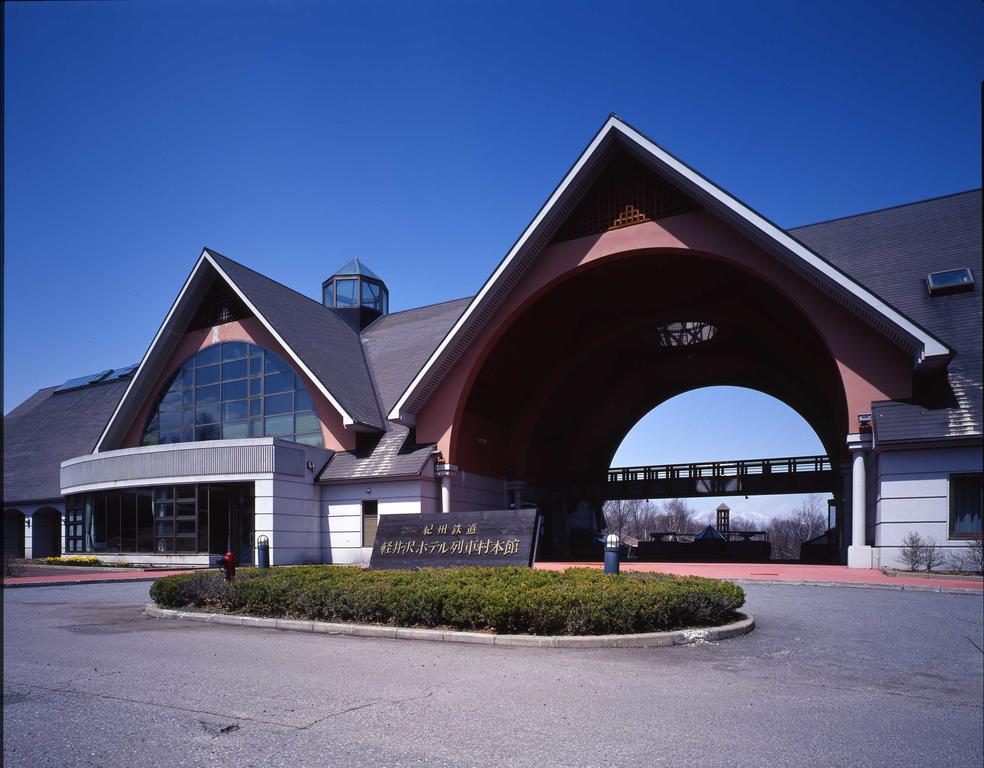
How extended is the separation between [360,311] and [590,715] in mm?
37540

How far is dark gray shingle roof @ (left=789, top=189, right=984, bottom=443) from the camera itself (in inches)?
747

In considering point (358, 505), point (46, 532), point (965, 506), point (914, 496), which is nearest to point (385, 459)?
point (358, 505)

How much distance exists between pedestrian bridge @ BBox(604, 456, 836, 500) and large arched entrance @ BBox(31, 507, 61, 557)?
2946 cm

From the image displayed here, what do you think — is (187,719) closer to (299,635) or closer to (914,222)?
(299,635)

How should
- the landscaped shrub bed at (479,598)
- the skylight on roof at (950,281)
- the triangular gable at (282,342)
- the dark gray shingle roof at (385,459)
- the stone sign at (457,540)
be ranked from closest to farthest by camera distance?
the landscaped shrub bed at (479,598) < the stone sign at (457,540) < the skylight on roof at (950,281) < the dark gray shingle roof at (385,459) < the triangular gable at (282,342)

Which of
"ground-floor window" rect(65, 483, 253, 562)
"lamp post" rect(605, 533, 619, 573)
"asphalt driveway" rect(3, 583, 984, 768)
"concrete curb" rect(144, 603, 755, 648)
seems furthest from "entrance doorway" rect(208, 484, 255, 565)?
Answer: "asphalt driveway" rect(3, 583, 984, 768)

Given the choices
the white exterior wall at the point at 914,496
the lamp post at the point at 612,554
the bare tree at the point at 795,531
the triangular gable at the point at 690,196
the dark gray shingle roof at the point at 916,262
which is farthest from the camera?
the bare tree at the point at 795,531

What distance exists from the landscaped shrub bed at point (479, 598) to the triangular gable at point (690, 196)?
10.9 m

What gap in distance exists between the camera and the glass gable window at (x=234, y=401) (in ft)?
102

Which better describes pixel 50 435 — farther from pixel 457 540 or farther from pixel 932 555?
pixel 932 555

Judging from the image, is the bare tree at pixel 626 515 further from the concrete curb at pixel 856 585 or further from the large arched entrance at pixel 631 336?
the concrete curb at pixel 856 585

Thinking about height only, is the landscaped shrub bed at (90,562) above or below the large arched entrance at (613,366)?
below

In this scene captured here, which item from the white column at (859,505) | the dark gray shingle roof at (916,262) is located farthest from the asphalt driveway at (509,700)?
the white column at (859,505)

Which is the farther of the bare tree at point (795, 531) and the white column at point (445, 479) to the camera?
the bare tree at point (795, 531)
